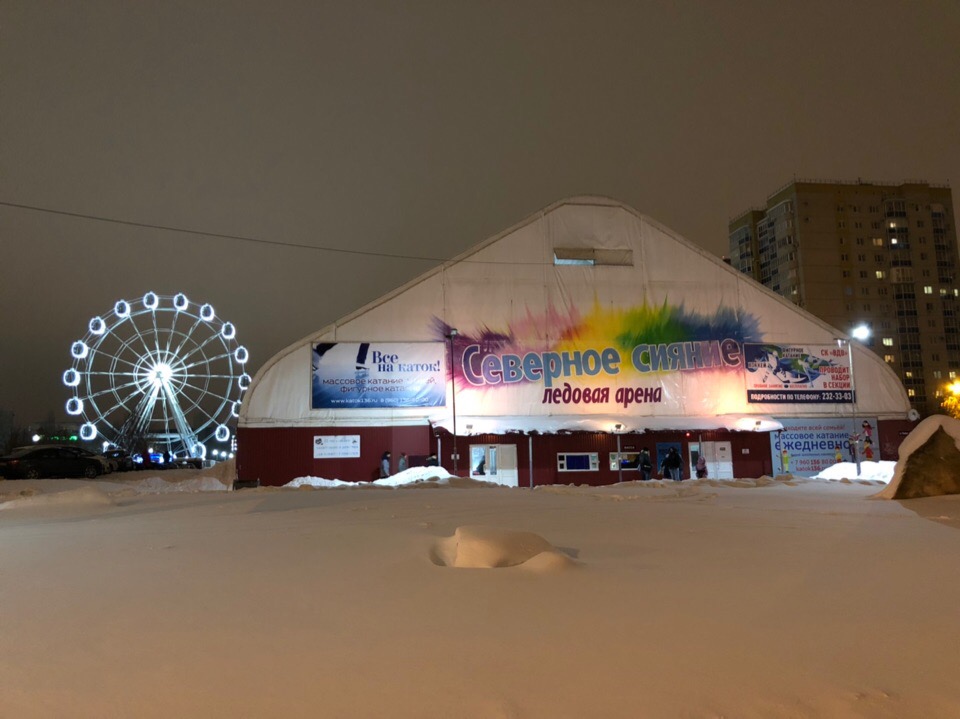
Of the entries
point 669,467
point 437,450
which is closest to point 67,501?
point 437,450

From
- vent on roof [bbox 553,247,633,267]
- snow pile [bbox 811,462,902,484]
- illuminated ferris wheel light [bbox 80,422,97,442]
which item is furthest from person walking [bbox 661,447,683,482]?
illuminated ferris wheel light [bbox 80,422,97,442]

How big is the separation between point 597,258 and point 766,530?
1902cm

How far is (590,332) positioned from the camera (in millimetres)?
25094

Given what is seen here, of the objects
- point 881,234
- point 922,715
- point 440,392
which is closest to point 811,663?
point 922,715

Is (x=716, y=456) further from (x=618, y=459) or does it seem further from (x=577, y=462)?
(x=577, y=462)

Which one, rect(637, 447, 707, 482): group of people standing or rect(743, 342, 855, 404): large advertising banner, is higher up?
rect(743, 342, 855, 404): large advertising banner

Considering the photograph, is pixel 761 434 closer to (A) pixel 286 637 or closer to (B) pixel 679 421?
(B) pixel 679 421

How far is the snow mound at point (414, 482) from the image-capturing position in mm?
17250

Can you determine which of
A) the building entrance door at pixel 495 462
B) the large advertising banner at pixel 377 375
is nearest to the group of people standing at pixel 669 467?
the building entrance door at pixel 495 462

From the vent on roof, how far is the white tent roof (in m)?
0.08

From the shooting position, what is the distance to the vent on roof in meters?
25.6

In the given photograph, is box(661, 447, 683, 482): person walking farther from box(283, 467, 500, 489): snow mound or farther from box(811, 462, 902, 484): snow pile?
box(283, 467, 500, 489): snow mound

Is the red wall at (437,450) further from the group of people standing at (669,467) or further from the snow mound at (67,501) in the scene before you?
the snow mound at (67,501)

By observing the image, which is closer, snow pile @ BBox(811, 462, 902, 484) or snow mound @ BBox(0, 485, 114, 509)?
snow mound @ BBox(0, 485, 114, 509)
